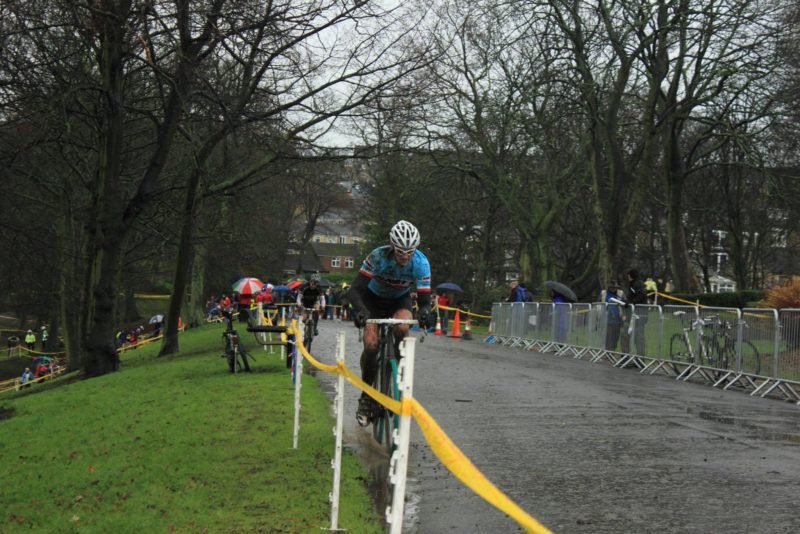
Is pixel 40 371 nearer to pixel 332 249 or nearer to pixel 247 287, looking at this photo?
pixel 247 287

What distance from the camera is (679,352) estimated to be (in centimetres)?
1808

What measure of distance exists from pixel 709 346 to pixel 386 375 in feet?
34.6

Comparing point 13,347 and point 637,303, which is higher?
point 637,303

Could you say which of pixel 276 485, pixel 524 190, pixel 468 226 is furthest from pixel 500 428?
pixel 468 226

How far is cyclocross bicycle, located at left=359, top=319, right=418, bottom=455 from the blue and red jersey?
1.50 ft

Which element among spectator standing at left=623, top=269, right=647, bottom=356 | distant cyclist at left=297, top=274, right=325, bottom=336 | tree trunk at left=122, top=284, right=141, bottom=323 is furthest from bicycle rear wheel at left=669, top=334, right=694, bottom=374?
tree trunk at left=122, top=284, right=141, bottom=323

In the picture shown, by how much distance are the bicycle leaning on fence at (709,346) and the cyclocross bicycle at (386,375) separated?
9205 mm

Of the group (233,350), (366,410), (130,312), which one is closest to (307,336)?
(233,350)

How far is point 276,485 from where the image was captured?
7633mm

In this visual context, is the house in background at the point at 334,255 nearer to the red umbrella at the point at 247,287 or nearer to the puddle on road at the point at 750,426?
the red umbrella at the point at 247,287

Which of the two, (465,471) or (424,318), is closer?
(465,471)

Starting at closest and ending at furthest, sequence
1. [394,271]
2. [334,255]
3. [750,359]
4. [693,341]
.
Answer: [394,271] < [750,359] < [693,341] < [334,255]

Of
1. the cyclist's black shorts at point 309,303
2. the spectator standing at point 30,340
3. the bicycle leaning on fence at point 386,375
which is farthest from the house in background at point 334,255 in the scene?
the bicycle leaning on fence at point 386,375

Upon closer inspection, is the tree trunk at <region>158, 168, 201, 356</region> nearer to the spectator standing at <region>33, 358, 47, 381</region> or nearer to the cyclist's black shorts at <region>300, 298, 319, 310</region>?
the cyclist's black shorts at <region>300, 298, 319, 310</region>
